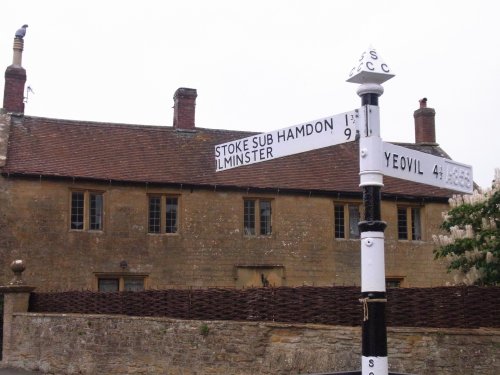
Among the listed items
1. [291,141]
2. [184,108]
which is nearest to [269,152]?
[291,141]

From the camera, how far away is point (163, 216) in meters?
23.1

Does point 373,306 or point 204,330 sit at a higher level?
point 373,306

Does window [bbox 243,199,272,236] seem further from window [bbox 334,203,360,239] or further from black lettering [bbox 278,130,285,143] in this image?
black lettering [bbox 278,130,285,143]

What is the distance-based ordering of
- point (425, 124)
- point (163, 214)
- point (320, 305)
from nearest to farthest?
point (320, 305) < point (163, 214) < point (425, 124)

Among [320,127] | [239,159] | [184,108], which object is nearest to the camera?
[320,127]

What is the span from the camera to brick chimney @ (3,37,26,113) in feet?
79.0

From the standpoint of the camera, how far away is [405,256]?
82.5 feet

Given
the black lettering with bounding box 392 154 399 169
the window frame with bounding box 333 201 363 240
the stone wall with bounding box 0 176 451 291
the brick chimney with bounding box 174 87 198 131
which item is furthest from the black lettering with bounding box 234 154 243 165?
the brick chimney with bounding box 174 87 198 131

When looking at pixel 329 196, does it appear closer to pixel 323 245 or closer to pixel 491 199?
pixel 323 245

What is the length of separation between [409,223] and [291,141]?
21.2 metres

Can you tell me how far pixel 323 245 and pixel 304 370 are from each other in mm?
13106

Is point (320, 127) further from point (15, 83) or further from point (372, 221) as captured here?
point (15, 83)

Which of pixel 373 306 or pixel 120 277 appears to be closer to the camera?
pixel 373 306

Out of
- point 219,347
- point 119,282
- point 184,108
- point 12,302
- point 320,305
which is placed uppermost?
point 184,108
